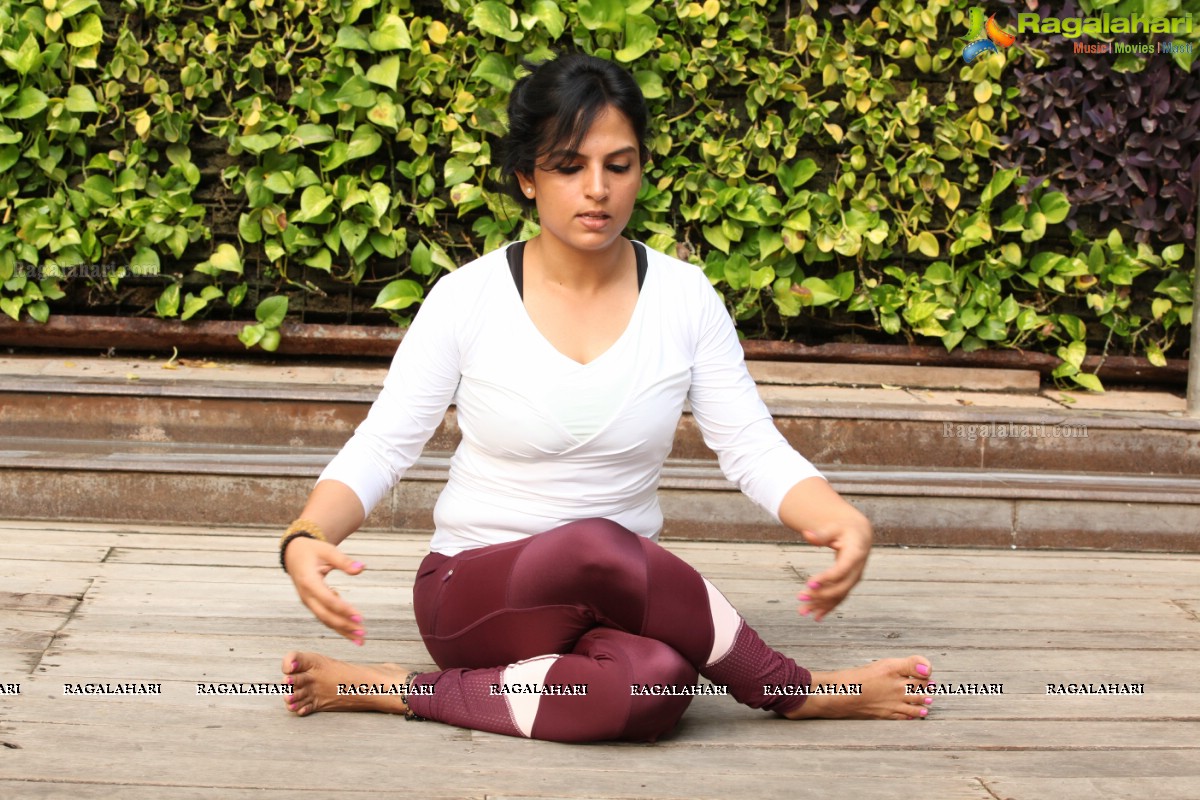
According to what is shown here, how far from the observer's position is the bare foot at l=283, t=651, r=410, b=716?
74.6 inches

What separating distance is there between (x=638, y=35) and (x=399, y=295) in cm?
96

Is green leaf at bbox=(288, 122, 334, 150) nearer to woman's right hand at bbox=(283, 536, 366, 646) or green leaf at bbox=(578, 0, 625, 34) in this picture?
green leaf at bbox=(578, 0, 625, 34)

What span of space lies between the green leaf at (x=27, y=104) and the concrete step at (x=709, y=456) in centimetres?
67

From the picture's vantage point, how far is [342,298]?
3646 mm

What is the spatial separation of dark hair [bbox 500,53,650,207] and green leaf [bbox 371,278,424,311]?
1641 millimetres

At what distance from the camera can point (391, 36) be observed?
11.1 ft

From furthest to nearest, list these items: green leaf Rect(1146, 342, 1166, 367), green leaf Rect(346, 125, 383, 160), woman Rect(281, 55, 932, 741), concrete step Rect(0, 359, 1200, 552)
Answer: green leaf Rect(1146, 342, 1166, 367)
green leaf Rect(346, 125, 383, 160)
concrete step Rect(0, 359, 1200, 552)
woman Rect(281, 55, 932, 741)

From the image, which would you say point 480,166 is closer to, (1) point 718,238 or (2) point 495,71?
(2) point 495,71

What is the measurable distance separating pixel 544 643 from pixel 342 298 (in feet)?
6.69

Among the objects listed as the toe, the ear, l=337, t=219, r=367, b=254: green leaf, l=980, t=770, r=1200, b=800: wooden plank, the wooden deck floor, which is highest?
the ear

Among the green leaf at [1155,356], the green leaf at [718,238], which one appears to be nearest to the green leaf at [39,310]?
the green leaf at [718,238]

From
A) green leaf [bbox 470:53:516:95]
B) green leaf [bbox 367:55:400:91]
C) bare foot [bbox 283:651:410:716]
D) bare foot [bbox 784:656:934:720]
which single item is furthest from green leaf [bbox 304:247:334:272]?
bare foot [bbox 784:656:934:720]

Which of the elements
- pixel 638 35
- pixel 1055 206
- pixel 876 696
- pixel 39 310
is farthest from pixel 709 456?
pixel 39 310

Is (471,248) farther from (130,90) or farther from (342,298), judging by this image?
(130,90)
